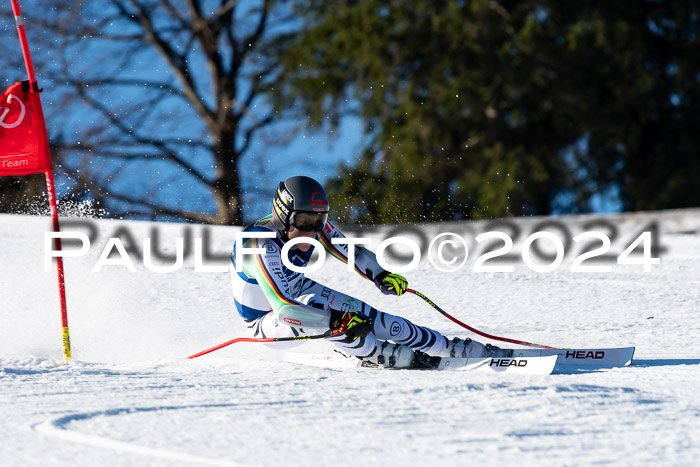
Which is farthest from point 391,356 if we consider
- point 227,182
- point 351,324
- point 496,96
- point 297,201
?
point 227,182

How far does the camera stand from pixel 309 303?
5156mm

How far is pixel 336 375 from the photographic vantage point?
4523mm

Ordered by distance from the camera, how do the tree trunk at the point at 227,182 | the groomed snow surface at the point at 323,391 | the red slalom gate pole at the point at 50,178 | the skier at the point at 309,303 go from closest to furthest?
1. the groomed snow surface at the point at 323,391
2. the skier at the point at 309,303
3. the red slalom gate pole at the point at 50,178
4. the tree trunk at the point at 227,182

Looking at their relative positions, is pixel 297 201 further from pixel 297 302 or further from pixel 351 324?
pixel 351 324

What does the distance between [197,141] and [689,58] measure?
11.6 m

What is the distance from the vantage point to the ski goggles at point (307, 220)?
4.88 m

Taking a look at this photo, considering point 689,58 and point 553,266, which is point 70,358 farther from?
point 689,58

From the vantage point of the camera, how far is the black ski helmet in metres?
4.86

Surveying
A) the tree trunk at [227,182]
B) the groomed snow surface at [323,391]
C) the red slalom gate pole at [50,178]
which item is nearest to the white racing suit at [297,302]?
the groomed snow surface at [323,391]


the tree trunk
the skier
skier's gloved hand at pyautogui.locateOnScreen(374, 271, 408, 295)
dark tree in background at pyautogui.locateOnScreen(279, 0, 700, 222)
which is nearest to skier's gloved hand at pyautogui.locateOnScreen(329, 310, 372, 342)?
the skier

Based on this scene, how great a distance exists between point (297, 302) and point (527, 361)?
1.27 metres

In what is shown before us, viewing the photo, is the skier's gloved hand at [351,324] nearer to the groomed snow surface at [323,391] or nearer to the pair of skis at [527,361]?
the groomed snow surface at [323,391]

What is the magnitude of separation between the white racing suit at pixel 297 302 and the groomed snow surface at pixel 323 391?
0.24m

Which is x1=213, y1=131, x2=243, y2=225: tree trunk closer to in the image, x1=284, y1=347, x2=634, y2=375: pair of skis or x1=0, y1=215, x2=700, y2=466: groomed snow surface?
x1=0, y1=215, x2=700, y2=466: groomed snow surface
